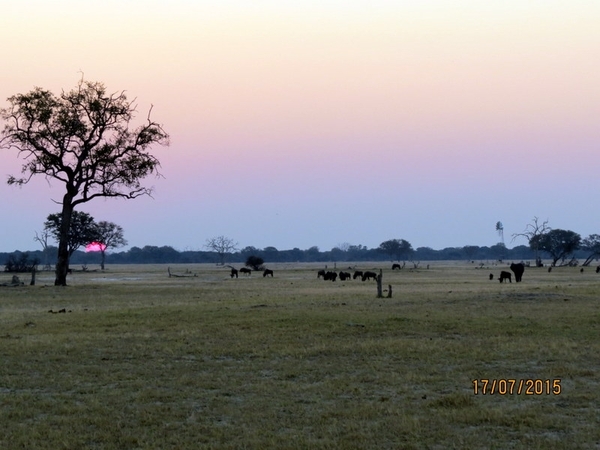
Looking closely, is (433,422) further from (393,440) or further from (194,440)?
(194,440)

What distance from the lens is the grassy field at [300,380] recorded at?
9.21 meters

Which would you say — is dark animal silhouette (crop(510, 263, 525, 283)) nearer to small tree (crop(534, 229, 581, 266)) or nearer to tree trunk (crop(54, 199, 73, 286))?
tree trunk (crop(54, 199, 73, 286))

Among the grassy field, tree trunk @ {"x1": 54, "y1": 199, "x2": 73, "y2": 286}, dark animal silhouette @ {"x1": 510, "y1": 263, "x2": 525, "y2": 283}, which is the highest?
tree trunk @ {"x1": 54, "y1": 199, "x2": 73, "y2": 286}

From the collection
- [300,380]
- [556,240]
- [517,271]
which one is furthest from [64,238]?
[556,240]

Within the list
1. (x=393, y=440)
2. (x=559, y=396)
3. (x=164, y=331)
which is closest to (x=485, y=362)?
(x=559, y=396)

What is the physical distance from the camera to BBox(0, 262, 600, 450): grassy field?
9211mm

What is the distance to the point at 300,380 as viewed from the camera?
13047mm

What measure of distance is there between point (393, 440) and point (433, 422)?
1.01m

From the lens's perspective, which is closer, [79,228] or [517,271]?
[517,271]
